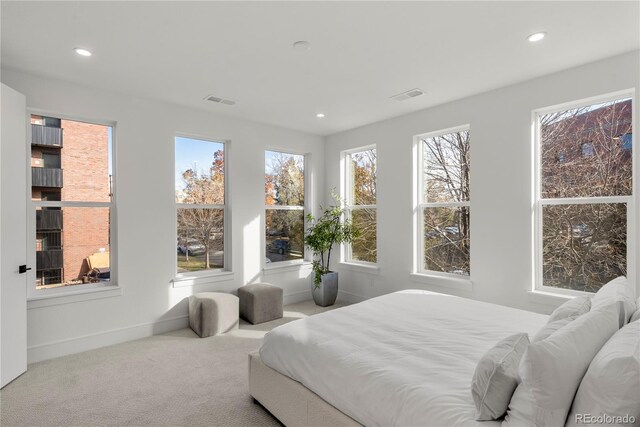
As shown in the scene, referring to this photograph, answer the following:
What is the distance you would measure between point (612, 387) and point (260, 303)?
3.54 metres

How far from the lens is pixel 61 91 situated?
326 cm

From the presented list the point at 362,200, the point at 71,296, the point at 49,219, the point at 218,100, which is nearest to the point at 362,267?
the point at 362,200

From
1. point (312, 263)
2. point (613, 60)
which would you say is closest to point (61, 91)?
point (312, 263)

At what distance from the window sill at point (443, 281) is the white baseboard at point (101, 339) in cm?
294

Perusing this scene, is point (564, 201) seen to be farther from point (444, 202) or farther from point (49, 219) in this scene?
point (49, 219)

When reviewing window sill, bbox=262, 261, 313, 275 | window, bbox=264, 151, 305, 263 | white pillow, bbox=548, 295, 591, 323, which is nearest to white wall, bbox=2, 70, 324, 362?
window sill, bbox=262, 261, 313, 275

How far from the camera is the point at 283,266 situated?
5.04 meters

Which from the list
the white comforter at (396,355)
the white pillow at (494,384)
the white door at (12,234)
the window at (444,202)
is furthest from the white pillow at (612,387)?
the white door at (12,234)

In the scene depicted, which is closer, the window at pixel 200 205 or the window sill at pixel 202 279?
the window sill at pixel 202 279

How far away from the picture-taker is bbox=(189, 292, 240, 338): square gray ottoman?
3678mm

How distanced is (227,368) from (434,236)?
2.87 metres

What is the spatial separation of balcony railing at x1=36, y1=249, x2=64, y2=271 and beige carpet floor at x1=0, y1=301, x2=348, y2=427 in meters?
0.89

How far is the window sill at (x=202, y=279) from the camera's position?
4.04 meters
